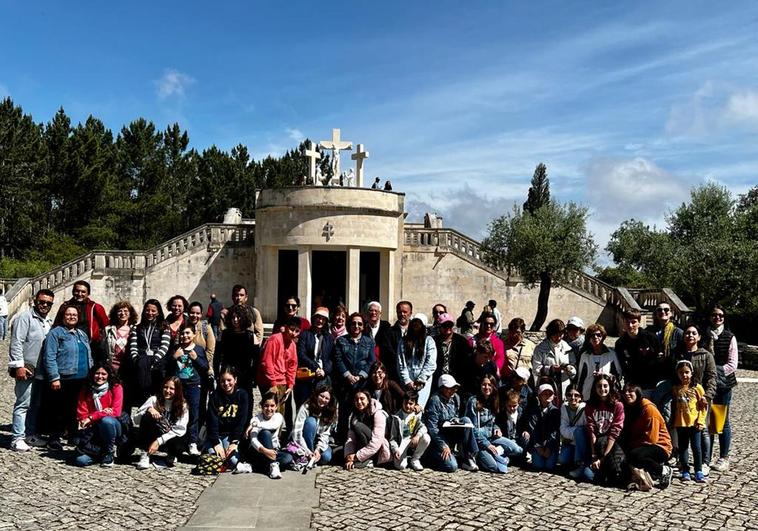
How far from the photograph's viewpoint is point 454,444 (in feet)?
28.0

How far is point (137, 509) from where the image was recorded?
6582 millimetres

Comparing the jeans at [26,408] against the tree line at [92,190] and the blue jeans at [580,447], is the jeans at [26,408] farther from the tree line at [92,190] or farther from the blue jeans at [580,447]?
the tree line at [92,190]

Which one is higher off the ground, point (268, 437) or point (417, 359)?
point (417, 359)

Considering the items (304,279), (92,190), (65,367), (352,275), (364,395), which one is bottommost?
(364,395)

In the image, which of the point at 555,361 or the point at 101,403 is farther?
the point at 555,361

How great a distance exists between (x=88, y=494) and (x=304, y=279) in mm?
16818

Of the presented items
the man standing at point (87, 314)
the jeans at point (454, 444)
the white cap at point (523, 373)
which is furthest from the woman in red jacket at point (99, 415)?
the white cap at point (523, 373)

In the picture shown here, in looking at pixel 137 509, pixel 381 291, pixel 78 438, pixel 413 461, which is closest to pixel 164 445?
pixel 78 438

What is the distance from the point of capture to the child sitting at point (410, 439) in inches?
327

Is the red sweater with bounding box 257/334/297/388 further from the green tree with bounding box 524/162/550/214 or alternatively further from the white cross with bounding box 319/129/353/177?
the green tree with bounding box 524/162/550/214

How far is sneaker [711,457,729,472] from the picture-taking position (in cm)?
845

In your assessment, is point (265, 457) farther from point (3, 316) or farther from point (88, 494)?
point (3, 316)

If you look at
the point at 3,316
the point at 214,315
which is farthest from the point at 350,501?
the point at 3,316

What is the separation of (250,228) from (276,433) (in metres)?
19.2
